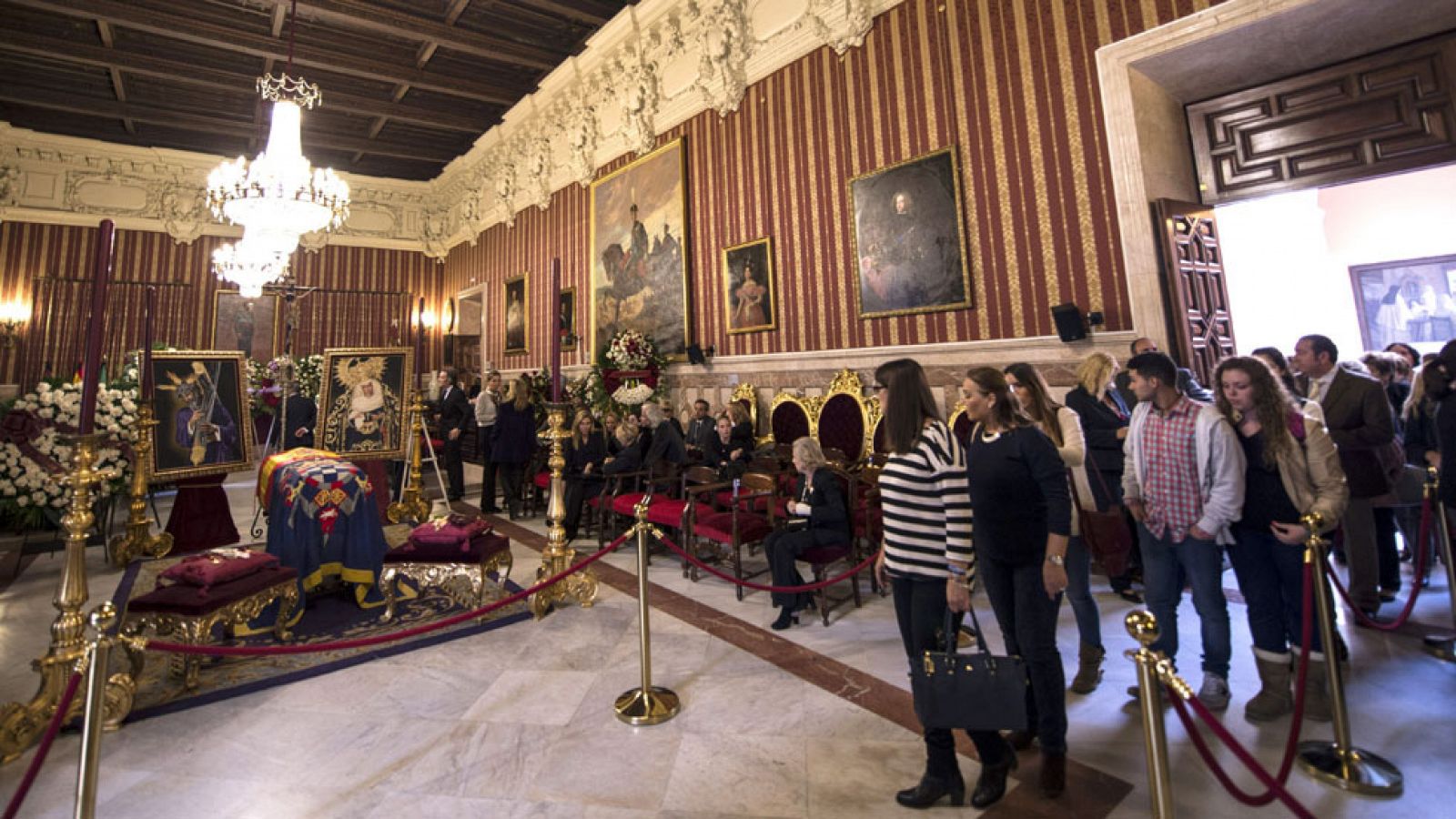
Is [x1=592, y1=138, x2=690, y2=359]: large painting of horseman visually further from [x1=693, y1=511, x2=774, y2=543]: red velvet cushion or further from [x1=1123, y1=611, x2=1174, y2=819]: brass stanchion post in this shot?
[x1=1123, y1=611, x2=1174, y2=819]: brass stanchion post

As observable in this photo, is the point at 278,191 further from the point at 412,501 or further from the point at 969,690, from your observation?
the point at 969,690

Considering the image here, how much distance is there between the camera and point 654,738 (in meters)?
2.61

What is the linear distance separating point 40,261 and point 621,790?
17.1 m

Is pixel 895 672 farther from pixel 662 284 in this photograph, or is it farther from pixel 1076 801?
pixel 662 284

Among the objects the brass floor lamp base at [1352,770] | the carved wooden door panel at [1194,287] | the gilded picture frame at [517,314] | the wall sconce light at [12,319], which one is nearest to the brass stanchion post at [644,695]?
the brass floor lamp base at [1352,770]

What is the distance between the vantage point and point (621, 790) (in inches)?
89.0

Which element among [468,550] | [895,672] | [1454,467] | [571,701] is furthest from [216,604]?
[1454,467]

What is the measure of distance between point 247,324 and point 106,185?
363 centimetres

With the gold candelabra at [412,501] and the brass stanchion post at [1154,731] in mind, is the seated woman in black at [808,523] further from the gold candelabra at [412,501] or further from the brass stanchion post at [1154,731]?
the gold candelabra at [412,501]

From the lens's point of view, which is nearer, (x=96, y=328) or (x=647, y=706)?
(x=96, y=328)

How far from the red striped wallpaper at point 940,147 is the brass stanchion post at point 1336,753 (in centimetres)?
325

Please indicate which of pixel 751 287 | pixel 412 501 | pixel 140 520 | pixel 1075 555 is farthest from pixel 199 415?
pixel 1075 555

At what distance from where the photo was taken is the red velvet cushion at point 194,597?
122 inches

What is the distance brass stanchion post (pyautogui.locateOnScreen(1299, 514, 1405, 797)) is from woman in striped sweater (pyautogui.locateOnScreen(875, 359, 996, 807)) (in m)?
1.11
